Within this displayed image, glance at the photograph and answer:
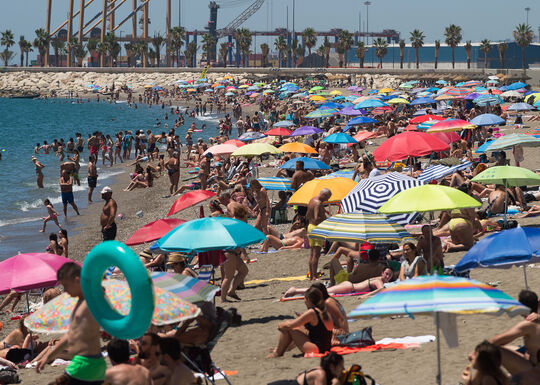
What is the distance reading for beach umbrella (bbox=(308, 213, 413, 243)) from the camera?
375 inches

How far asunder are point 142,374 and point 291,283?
6201 millimetres

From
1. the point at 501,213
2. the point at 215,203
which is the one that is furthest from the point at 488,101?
the point at 215,203

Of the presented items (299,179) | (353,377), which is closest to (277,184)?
(299,179)

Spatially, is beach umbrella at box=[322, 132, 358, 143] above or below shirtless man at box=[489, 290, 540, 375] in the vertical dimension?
above

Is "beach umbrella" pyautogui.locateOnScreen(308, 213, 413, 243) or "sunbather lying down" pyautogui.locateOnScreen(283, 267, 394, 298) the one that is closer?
"beach umbrella" pyautogui.locateOnScreen(308, 213, 413, 243)

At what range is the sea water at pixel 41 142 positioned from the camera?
20812 mm

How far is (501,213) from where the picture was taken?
47.5ft

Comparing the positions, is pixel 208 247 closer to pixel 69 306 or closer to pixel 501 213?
pixel 69 306

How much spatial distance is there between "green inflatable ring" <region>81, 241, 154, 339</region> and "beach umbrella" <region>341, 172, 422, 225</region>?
652 cm

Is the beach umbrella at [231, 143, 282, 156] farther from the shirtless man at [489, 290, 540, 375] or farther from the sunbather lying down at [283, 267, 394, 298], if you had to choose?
the shirtless man at [489, 290, 540, 375]

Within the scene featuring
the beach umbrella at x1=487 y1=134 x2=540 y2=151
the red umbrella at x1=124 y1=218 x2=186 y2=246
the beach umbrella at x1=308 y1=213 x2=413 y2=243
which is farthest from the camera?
the beach umbrella at x1=487 y1=134 x2=540 y2=151

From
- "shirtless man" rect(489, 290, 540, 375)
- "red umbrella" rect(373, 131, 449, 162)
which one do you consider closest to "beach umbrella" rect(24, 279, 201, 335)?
"shirtless man" rect(489, 290, 540, 375)

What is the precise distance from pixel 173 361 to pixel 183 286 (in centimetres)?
114

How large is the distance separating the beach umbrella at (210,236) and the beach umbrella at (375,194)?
253 centimetres
